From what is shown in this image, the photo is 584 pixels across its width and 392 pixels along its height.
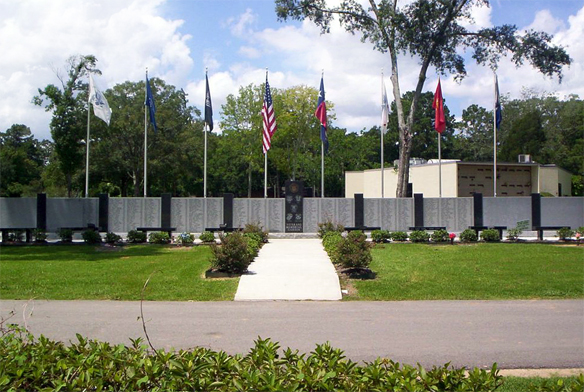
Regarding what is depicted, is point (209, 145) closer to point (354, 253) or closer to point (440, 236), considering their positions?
point (440, 236)

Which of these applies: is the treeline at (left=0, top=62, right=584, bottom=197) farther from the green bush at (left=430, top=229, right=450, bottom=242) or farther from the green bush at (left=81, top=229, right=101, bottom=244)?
the green bush at (left=430, top=229, right=450, bottom=242)

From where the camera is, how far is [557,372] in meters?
6.52

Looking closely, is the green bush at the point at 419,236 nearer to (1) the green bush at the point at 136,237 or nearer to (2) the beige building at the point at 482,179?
(1) the green bush at the point at 136,237

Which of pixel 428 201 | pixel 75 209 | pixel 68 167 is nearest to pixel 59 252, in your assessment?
pixel 75 209

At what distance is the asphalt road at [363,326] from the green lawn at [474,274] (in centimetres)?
79

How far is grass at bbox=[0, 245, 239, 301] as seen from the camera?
1152cm

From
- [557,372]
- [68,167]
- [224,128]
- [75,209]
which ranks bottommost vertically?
[557,372]

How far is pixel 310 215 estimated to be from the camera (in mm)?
26469

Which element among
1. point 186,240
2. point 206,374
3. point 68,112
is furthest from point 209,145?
point 206,374

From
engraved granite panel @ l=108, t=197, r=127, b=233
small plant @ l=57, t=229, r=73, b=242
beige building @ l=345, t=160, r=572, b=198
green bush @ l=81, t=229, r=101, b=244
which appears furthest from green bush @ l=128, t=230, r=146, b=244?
beige building @ l=345, t=160, r=572, b=198

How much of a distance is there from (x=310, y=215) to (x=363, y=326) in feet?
58.0

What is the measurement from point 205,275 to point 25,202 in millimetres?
16013

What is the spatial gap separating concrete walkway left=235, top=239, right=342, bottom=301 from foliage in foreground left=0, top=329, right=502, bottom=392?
6995 mm

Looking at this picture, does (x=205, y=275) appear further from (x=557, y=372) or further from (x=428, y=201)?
(x=428, y=201)
